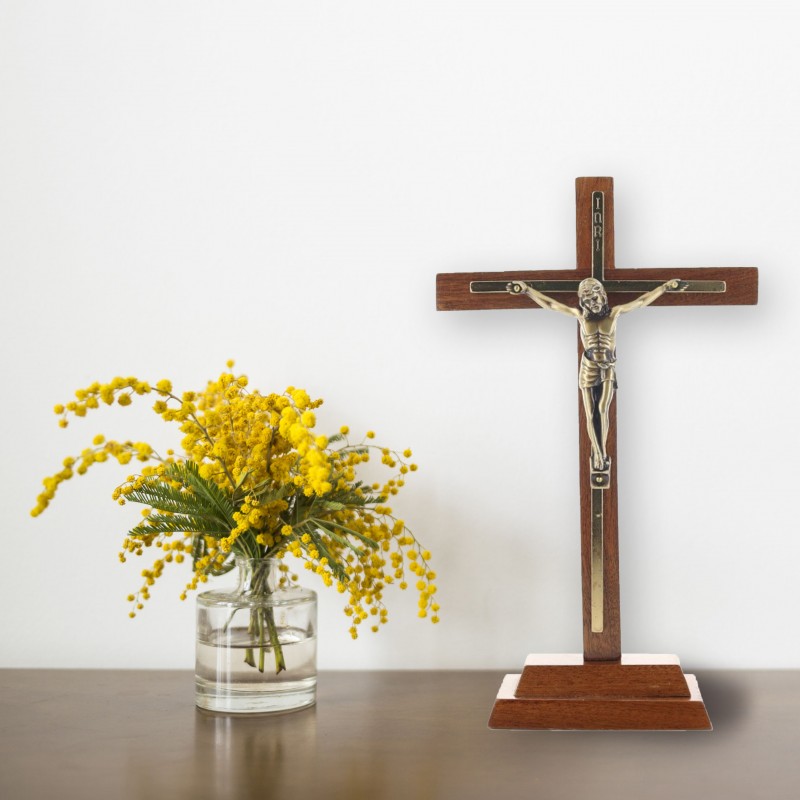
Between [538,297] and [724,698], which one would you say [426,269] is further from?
[724,698]

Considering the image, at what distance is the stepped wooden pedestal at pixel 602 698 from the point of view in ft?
4.06

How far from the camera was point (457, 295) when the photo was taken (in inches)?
57.4

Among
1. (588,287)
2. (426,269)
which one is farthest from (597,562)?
(426,269)

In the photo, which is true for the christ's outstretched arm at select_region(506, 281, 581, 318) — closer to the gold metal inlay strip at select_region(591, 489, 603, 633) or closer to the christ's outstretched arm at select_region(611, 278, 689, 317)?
the christ's outstretched arm at select_region(611, 278, 689, 317)

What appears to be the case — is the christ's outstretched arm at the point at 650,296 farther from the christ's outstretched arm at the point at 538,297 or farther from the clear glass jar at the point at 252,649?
the clear glass jar at the point at 252,649

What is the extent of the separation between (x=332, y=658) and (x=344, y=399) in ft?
1.28

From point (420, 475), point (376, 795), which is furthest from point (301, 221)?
point (376, 795)

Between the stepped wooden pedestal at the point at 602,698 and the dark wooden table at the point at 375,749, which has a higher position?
the stepped wooden pedestal at the point at 602,698

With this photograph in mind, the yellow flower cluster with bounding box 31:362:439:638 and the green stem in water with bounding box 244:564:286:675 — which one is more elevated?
the yellow flower cluster with bounding box 31:362:439:638

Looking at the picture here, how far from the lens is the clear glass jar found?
1315mm

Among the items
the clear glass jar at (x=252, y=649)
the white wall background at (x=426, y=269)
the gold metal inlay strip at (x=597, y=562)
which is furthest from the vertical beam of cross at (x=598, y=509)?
the clear glass jar at (x=252, y=649)

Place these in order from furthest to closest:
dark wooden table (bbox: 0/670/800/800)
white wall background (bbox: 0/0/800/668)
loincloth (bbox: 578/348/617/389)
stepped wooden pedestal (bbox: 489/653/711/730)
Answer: white wall background (bbox: 0/0/800/668), loincloth (bbox: 578/348/617/389), stepped wooden pedestal (bbox: 489/653/711/730), dark wooden table (bbox: 0/670/800/800)

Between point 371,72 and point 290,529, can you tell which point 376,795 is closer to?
point 290,529

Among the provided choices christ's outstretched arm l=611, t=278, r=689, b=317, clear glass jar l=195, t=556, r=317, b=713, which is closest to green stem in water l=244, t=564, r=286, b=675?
clear glass jar l=195, t=556, r=317, b=713
